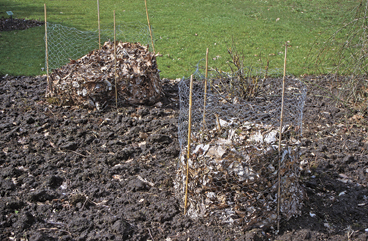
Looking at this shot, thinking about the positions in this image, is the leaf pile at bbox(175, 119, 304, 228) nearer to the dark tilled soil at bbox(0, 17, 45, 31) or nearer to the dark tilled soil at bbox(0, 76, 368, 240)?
the dark tilled soil at bbox(0, 76, 368, 240)

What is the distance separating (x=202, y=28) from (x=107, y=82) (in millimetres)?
5448

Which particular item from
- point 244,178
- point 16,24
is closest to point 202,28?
point 16,24

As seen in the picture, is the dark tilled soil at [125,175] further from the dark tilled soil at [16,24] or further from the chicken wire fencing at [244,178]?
the dark tilled soil at [16,24]

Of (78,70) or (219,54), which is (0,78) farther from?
(219,54)

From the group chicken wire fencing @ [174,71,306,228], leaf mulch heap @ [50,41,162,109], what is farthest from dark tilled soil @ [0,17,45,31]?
chicken wire fencing @ [174,71,306,228]

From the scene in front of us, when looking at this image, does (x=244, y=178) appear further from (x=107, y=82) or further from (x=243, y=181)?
(x=107, y=82)

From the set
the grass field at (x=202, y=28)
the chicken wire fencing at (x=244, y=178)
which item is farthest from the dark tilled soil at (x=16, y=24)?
the chicken wire fencing at (x=244, y=178)

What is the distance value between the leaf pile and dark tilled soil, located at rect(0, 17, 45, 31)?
29.8 feet

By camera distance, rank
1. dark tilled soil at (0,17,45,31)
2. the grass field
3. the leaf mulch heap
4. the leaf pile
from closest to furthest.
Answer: the leaf pile < the leaf mulch heap < the grass field < dark tilled soil at (0,17,45,31)

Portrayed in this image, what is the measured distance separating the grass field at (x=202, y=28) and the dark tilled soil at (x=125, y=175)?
1.74 meters

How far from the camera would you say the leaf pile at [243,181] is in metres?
3.08

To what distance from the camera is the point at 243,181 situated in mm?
3062

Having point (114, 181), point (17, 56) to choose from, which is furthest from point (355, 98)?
point (17, 56)

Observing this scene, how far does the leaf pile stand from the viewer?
3084mm
